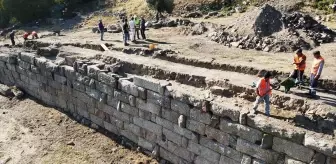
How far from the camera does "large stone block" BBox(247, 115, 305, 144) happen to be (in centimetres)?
→ 897

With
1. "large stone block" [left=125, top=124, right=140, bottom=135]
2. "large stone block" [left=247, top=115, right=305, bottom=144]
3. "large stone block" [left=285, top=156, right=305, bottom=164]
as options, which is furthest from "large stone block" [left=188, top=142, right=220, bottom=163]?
"large stone block" [left=125, top=124, right=140, bottom=135]

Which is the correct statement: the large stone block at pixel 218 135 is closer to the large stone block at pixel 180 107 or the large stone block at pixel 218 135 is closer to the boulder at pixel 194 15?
the large stone block at pixel 180 107

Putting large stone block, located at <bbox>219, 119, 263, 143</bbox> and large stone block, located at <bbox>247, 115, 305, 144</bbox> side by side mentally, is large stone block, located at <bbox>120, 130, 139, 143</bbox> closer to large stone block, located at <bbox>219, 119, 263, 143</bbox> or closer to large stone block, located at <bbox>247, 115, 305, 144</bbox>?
large stone block, located at <bbox>219, 119, 263, 143</bbox>

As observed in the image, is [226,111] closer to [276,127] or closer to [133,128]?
[276,127]

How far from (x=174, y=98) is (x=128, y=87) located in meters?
2.22

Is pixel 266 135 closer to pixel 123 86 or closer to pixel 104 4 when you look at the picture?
pixel 123 86

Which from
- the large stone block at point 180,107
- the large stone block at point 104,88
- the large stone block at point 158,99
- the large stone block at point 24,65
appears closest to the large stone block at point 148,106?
the large stone block at point 158,99

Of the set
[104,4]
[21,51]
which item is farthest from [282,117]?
[104,4]

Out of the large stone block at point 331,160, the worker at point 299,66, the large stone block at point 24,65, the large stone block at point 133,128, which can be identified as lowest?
the large stone block at point 133,128

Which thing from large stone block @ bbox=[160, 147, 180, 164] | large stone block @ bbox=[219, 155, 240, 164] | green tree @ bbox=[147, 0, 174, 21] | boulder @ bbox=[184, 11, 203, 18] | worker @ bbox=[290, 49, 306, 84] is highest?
green tree @ bbox=[147, 0, 174, 21]

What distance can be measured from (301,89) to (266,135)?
2.58m

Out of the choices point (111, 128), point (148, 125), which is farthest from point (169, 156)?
point (111, 128)

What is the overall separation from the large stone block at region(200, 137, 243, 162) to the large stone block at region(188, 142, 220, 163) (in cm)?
13

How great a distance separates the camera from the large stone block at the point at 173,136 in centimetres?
1220
